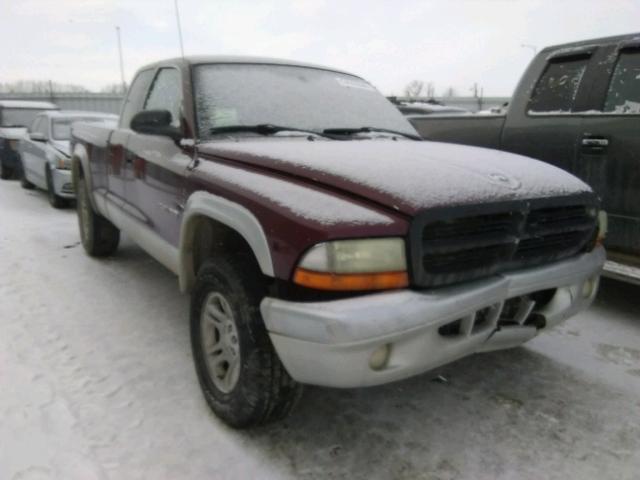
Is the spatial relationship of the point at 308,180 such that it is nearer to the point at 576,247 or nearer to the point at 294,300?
the point at 294,300

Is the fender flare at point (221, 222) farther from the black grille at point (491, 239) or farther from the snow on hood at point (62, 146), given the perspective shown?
the snow on hood at point (62, 146)

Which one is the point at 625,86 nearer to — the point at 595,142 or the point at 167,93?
Result: the point at 595,142

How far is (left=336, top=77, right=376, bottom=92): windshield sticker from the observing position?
3.62 metres

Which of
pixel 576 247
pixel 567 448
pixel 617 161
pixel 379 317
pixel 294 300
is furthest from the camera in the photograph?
pixel 617 161

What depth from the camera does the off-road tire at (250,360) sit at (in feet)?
7.06

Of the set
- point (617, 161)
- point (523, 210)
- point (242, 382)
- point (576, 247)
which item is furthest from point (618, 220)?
point (242, 382)

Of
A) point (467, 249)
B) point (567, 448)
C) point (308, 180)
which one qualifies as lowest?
point (567, 448)

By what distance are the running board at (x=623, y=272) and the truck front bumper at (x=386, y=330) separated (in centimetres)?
159

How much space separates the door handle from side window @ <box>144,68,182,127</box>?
2.75 metres

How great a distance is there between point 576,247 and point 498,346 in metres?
0.68

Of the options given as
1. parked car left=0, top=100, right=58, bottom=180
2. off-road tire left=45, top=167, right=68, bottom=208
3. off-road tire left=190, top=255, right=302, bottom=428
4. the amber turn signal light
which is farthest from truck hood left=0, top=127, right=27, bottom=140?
the amber turn signal light

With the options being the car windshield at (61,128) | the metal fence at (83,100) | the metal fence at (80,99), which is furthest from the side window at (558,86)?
the metal fence at (83,100)

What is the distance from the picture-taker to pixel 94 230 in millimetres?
4988

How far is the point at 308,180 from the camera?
217cm
